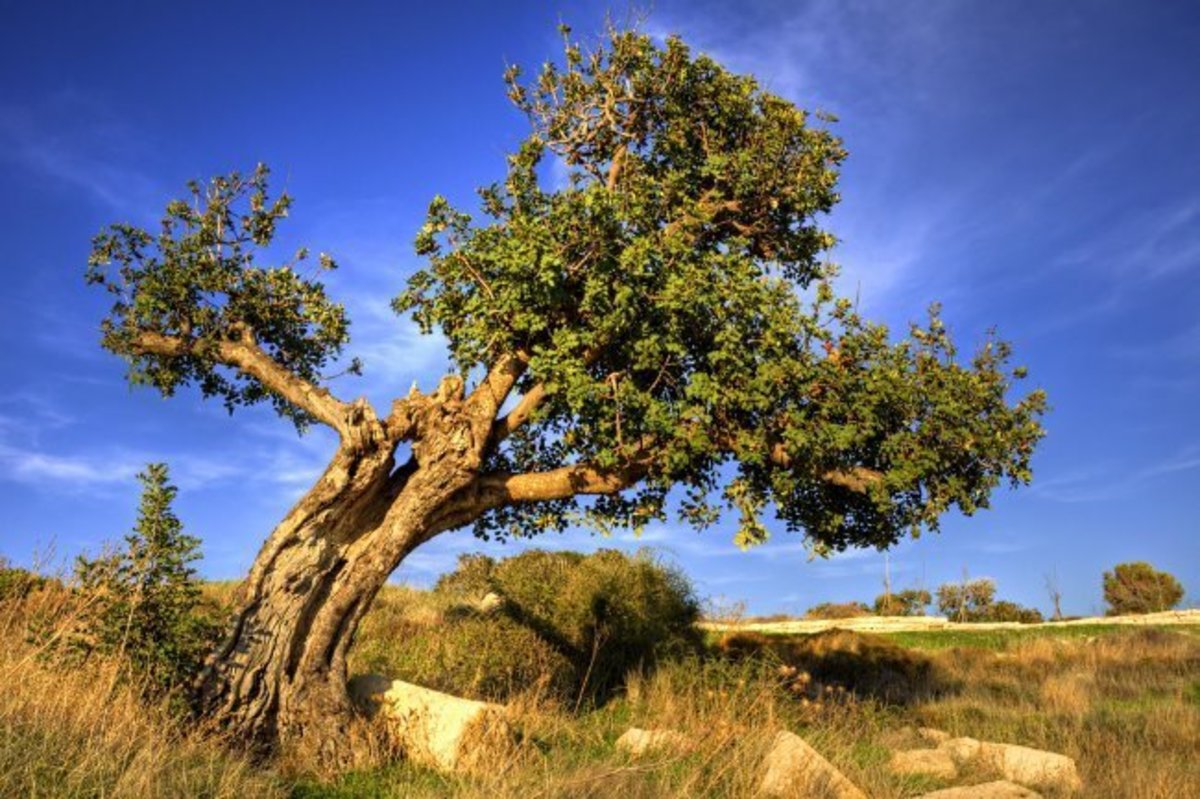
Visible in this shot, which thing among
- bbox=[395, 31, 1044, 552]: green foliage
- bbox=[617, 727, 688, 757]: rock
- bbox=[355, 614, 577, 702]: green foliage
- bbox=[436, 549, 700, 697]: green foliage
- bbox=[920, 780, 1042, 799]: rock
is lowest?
bbox=[920, 780, 1042, 799]: rock

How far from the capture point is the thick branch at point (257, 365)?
15945 mm

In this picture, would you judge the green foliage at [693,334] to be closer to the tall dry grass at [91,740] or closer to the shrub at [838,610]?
the tall dry grass at [91,740]

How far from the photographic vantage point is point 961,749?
574 inches

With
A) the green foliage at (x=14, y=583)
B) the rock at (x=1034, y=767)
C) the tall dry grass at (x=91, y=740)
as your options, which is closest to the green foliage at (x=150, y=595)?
the tall dry grass at (x=91, y=740)

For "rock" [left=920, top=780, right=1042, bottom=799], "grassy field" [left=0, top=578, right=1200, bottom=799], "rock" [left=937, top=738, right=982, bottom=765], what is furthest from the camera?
"rock" [left=937, top=738, right=982, bottom=765]

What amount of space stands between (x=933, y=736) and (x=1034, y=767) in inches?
148

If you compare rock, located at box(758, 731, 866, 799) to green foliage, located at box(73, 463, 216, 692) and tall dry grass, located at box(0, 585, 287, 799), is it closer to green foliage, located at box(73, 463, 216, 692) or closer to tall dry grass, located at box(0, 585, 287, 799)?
tall dry grass, located at box(0, 585, 287, 799)

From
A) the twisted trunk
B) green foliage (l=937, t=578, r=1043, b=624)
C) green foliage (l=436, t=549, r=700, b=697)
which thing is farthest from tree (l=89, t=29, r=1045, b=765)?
green foliage (l=937, t=578, r=1043, b=624)

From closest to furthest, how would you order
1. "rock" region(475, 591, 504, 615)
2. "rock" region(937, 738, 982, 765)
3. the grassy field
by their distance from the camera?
the grassy field
"rock" region(937, 738, 982, 765)
"rock" region(475, 591, 504, 615)

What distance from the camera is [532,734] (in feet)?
46.6

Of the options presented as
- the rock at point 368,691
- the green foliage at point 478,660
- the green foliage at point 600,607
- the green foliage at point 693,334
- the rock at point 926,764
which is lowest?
the rock at point 926,764

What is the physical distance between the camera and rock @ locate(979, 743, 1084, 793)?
12469mm

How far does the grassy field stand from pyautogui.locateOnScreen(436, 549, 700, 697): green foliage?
4.12 feet

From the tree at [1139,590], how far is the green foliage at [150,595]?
65366 mm
